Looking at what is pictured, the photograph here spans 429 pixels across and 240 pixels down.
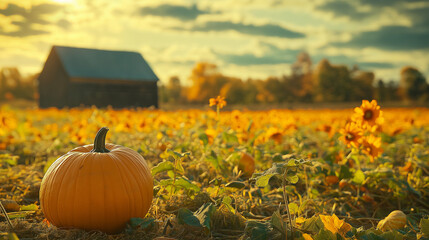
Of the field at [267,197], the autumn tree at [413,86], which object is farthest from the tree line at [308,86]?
the field at [267,197]

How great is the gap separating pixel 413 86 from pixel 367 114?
122 ft

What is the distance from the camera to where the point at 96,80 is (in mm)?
21438

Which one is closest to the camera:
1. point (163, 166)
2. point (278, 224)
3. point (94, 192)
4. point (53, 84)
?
point (278, 224)

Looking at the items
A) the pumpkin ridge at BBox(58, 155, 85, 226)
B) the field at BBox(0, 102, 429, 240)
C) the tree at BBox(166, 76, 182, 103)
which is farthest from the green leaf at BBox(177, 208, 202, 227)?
the tree at BBox(166, 76, 182, 103)

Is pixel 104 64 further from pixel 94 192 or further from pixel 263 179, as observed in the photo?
pixel 263 179

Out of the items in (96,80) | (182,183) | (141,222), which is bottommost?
(141,222)

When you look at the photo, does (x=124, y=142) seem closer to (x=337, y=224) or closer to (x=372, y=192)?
(x=372, y=192)

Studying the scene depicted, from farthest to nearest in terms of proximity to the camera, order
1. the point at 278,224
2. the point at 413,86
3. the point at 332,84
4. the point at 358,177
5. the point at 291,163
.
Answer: the point at 332,84 < the point at 413,86 < the point at 358,177 < the point at 278,224 < the point at 291,163

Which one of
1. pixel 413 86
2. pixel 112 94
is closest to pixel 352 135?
pixel 112 94

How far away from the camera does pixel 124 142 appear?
460cm

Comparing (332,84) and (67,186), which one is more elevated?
(332,84)

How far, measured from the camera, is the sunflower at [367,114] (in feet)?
8.50

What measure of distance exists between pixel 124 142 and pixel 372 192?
2.97 metres

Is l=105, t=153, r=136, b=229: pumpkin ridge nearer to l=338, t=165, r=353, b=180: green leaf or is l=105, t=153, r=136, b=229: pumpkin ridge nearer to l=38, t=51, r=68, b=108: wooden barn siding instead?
l=338, t=165, r=353, b=180: green leaf
